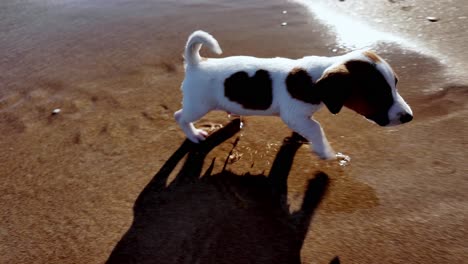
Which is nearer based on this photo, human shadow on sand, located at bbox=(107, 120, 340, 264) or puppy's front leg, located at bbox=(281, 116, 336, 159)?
human shadow on sand, located at bbox=(107, 120, 340, 264)

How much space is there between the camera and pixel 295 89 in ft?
11.2

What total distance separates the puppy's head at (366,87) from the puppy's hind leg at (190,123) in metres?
1.12

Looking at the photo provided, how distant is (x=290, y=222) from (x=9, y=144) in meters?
2.72

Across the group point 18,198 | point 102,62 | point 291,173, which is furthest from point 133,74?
point 291,173

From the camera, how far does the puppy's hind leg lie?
374 centimetres

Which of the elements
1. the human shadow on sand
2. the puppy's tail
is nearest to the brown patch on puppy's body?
the human shadow on sand

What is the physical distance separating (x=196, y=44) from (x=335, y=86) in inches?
47.8

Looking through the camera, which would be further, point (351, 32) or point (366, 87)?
point (351, 32)

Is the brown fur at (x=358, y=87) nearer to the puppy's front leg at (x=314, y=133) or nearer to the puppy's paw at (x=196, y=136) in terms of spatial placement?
the puppy's front leg at (x=314, y=133)

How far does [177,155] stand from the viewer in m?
3.83

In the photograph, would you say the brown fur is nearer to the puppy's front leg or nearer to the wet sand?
the puppy's front leg

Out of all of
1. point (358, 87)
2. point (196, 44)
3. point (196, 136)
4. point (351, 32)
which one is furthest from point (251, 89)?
point (351, 32)

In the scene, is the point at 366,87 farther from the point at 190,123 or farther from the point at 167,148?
the point at 167,148

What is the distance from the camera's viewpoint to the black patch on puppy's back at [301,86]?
3381mm
